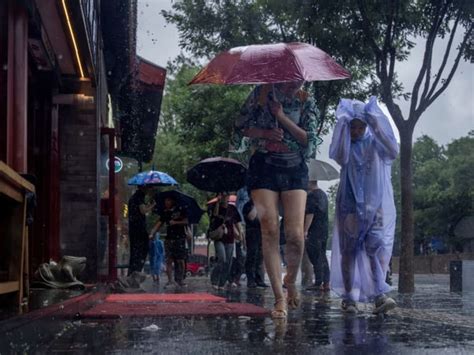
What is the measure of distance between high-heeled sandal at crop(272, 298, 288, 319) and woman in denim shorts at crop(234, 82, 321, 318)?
15 cm

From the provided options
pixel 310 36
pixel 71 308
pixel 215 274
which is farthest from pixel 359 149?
pixel 310 36

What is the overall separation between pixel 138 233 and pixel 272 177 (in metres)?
7.72

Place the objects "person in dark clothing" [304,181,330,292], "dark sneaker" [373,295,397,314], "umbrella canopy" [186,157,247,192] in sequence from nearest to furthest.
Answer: "dark sneaker" [373,295,397,314] < "person in dark clothing" [304,181,330,292] < "umbrella canopy" [186,157,247,192]

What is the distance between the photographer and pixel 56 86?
9992 mm

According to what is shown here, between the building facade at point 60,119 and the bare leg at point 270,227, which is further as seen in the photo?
the building facade at point 60,119

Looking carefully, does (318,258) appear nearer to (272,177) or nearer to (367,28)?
(367,28)

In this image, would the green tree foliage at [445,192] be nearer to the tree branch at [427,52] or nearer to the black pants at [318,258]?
A: the tree branch at [427,52]

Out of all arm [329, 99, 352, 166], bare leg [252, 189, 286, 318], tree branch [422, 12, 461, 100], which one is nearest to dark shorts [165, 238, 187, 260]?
tree branch [422, 12, 461, 100]

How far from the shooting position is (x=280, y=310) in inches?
237

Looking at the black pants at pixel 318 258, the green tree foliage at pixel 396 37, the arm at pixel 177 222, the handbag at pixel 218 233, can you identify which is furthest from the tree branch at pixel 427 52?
the arm at pixel 177 222

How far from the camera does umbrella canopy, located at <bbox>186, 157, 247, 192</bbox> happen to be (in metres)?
15.9

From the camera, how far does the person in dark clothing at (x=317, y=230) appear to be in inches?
516

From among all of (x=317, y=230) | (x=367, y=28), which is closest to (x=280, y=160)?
(x=317, y=230)

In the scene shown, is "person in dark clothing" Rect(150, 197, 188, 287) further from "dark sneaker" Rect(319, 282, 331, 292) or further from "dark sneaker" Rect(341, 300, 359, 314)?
"dark sneaker" Rect(341, 300, 359, 314)
